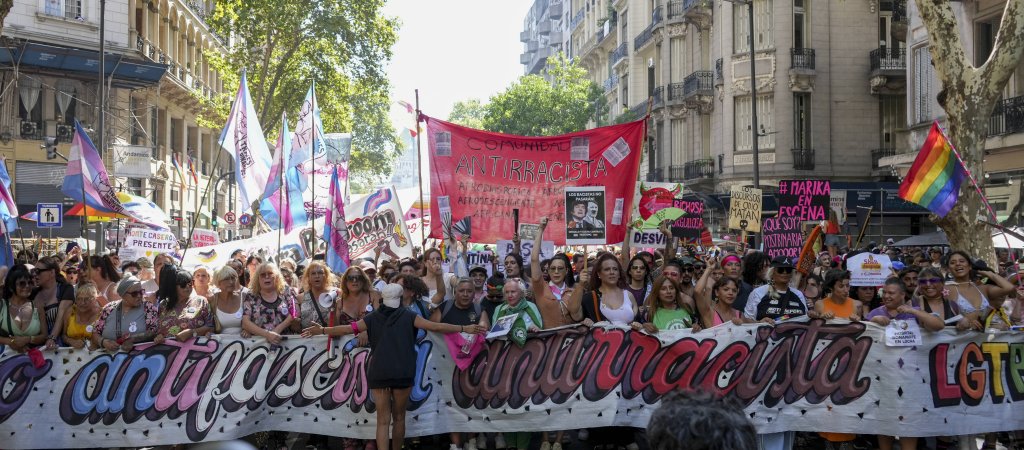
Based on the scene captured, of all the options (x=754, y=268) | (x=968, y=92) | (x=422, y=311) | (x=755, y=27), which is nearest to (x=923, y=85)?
(x=755, y=27)

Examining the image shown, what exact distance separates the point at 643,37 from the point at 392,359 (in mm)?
42149

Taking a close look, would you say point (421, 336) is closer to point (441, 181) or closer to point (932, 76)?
point (441, 181)

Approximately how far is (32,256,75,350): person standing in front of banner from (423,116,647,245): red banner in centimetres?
422

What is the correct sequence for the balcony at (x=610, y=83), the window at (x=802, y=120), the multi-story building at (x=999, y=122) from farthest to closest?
1. the balcony at (x=610, y=83)
2. the window at (x=802, y=120)
3. the multi-story building at (x=999, y=122)

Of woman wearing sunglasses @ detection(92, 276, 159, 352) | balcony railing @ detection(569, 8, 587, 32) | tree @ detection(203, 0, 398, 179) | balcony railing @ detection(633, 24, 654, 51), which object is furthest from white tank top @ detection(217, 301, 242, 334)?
balcony railing @ detection(569, 8, 587, 32)

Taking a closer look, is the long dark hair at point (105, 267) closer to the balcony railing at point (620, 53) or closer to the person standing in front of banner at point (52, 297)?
the person standing in front of banner at point (52, 297)

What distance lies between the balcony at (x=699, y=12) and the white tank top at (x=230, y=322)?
32.5 metres

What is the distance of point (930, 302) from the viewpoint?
27.1 ft

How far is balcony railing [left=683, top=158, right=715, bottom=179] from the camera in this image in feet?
128

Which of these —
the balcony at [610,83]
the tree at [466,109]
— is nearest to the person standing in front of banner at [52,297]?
the balcony at [610,83]

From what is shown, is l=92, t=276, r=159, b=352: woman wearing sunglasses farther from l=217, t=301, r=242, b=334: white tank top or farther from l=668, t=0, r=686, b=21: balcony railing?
l=668, t=0, r=686, b=21: balcony railing

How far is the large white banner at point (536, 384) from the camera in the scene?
809 cm

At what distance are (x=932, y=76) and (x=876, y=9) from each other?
35.5 ft

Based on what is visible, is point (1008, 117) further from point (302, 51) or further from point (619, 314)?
point (302, 51)
